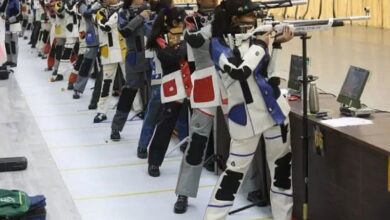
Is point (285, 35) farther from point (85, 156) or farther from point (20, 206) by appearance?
point (85, 156)

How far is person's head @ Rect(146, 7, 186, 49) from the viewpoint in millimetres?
5277

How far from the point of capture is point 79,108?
8844mm

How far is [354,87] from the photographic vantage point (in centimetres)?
423

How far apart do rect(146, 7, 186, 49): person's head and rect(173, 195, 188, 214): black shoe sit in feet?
4.17

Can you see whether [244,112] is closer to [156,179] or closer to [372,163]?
[372,163]

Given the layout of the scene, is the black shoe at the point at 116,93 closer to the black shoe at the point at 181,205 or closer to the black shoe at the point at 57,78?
the black shoe at the point at 57,78

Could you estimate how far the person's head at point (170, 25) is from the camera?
5277 millimetres

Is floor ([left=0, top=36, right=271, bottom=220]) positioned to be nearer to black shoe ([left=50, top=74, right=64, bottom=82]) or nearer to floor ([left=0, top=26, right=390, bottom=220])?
floor ([left=0, top=26, right=390, bottom=220])

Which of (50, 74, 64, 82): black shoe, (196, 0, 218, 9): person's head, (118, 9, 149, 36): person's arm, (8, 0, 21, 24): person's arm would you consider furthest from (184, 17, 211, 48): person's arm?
(8, 0, 21, 24): person's arm

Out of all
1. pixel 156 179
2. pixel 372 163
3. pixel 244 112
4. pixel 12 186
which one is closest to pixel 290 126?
pixel 244 112

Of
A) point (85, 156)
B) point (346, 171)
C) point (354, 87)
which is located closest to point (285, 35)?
point (354, 87)

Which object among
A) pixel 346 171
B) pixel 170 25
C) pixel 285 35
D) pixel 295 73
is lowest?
pixel 346 171

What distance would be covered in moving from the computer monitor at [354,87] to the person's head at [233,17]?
754mm

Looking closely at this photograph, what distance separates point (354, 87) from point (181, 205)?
5.08 ft
